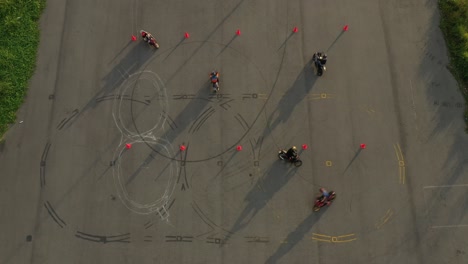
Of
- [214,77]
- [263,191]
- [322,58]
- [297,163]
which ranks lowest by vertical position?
[263,191]

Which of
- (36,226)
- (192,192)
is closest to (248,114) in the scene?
(192,192)

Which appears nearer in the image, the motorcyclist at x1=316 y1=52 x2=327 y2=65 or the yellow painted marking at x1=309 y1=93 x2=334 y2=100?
the motorcyclist at x1=316 y1=52 x2=327 y2=65

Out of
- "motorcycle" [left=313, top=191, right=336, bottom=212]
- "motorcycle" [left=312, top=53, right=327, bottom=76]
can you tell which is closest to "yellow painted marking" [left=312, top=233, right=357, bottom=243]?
"motorcycle" [left=313, top=191, right=336, bottom=212]

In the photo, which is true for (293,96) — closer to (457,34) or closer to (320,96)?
(320,96)

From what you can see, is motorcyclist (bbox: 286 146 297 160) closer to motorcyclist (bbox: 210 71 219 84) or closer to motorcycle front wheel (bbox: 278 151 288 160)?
motorcycle front wheel (bbox: 278 151 288 160)

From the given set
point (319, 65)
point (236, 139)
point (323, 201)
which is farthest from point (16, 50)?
point (323, 201)
